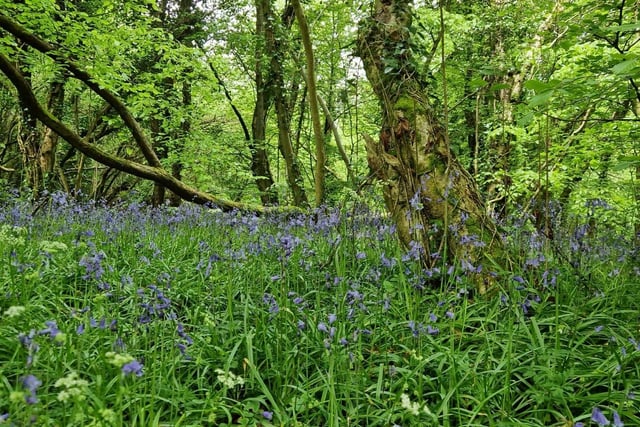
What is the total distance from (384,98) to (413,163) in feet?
2.38

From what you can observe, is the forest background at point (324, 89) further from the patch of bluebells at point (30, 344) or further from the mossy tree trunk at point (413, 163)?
the patch of bluebells at point (30, 344)

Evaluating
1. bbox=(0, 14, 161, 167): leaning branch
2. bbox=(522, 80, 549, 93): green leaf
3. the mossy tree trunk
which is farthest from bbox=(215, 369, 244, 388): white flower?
bbox=(0, 14, 161, 167): leaning branch

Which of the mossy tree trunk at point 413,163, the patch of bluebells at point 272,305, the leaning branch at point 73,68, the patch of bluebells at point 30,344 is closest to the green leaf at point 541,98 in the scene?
the mossy tree trunk at point 413,163

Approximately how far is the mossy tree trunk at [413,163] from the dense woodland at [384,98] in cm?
2

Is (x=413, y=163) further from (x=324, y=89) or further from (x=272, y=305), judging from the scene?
(x=324, y=89)

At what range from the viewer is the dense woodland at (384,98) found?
354 cm

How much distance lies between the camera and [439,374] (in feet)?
7.34

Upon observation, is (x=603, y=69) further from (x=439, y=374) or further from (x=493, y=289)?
(x=439, y=374)

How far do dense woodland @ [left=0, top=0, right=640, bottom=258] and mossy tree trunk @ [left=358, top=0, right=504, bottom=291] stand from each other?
0.05 ft

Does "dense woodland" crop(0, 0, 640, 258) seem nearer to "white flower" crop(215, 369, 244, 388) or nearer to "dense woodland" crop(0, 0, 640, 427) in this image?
"dense woodland" crop(0, 0, 640, 427)

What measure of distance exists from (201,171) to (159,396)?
424 inches

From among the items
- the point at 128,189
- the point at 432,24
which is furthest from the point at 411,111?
the point at 128,189

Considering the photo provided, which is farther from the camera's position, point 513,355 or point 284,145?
point 284,145

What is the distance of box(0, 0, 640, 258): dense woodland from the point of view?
354 centimetres
